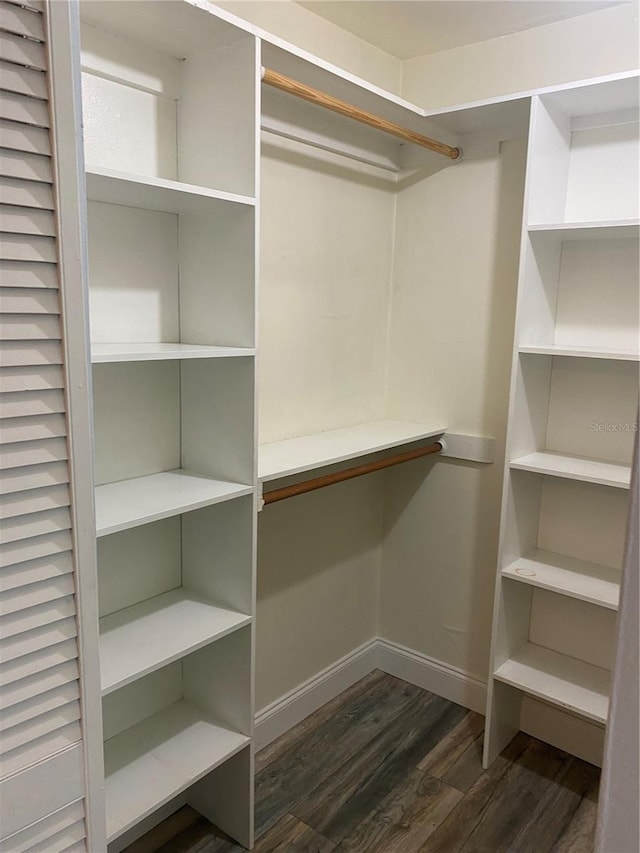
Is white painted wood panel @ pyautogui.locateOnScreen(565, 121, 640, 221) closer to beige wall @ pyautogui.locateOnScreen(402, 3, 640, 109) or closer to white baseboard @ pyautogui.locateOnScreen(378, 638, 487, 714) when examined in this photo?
beige wall @ pyautogui.locateOnScreen(402, 3, 640, 109)

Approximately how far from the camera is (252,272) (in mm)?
1525

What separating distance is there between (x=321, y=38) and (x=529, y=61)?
0.68 meters

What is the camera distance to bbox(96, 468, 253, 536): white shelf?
1348mm

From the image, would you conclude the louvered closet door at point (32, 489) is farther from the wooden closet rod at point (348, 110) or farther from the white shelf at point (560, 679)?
the white shelf at point (560, 679)

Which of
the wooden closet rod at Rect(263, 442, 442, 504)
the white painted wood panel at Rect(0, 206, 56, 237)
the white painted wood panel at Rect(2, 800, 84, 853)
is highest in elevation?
the white painted wood panel at Rect(0, 206, 56, 237)

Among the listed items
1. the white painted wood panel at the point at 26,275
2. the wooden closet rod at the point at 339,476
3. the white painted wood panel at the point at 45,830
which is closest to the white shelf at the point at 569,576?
the wooden closet rod at the point at 339,476

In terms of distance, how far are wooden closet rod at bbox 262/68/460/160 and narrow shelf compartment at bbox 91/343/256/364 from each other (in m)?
0.65

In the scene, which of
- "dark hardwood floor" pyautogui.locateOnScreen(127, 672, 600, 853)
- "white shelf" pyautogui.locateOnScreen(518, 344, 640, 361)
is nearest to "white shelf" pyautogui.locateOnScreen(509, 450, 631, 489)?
"white shelf" pyautogui.locateOnScreen(518, 344, 640, 361)

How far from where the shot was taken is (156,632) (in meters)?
1.58

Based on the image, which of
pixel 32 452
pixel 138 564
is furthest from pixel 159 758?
pixel 32 452

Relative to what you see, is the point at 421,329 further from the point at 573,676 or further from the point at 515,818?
the point at 515,818

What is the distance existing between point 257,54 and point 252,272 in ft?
1.57

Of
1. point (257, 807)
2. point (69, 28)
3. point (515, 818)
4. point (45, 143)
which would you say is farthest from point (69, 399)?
point (515, 818)

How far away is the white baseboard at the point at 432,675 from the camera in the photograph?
8.06 ft
